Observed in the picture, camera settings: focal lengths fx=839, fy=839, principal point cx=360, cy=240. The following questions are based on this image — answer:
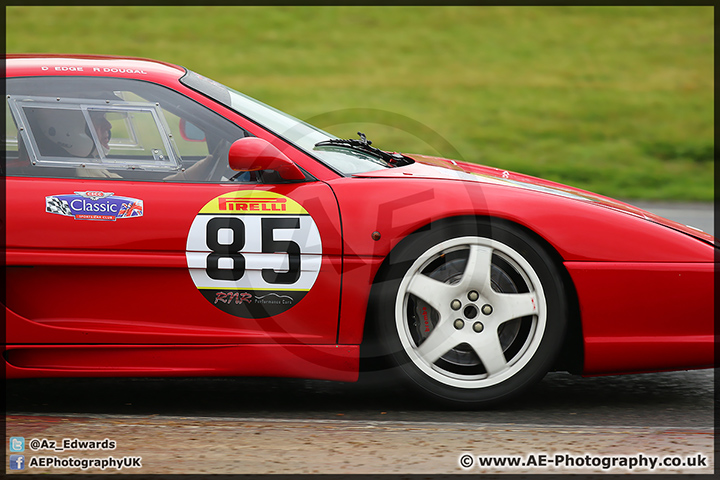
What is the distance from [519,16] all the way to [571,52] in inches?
120

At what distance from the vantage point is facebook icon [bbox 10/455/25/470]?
2963 mm

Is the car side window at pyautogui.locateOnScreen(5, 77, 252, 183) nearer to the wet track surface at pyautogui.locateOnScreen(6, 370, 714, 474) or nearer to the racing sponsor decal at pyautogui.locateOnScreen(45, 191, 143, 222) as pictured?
the racing sponsor decal at pyautogui.locateOnScreen(45, 191, 143, 222)

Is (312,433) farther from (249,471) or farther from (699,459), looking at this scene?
(699,459)

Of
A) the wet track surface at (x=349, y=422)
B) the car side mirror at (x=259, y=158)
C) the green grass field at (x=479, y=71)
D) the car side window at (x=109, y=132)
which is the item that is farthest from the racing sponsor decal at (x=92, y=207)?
the green grass field at (x=479, y=71)

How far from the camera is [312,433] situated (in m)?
3.37

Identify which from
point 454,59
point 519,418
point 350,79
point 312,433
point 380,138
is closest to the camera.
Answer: point 312,433

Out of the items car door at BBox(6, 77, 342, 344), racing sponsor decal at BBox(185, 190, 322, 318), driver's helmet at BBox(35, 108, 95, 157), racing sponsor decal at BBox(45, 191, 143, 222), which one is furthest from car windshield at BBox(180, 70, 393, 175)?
racing sponsor decal at BBox(45, 191, 143, 222)

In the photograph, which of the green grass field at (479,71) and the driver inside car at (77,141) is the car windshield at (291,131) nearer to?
the driver inside car at (77,141)

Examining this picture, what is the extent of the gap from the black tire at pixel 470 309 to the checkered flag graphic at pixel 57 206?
133 centimetres

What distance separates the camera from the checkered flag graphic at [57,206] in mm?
3486

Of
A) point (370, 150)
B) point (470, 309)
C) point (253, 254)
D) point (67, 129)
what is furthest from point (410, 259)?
point (67, 129)

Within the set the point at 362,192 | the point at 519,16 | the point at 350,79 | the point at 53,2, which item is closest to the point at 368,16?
the point at 519,16

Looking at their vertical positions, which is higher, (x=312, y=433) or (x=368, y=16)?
(x=368, y=16)

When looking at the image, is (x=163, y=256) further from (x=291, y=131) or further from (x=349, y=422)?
(x=349, y=422)
